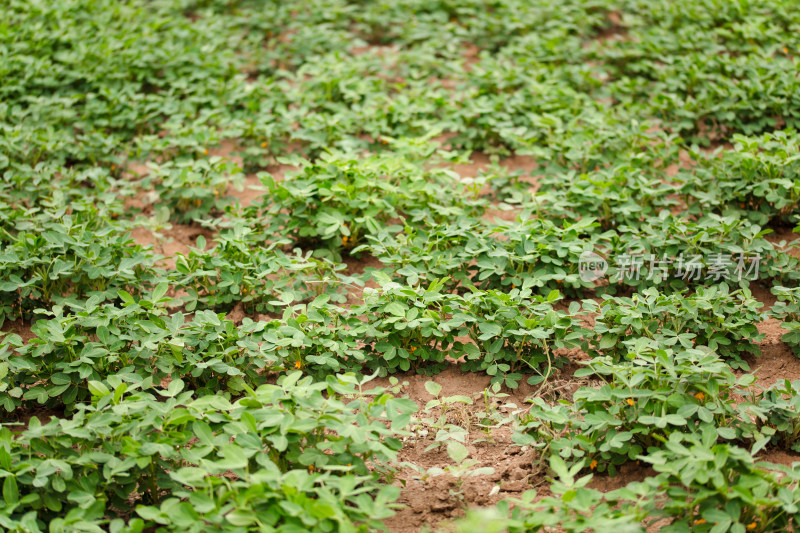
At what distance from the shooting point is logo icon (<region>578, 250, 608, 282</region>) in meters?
3.40

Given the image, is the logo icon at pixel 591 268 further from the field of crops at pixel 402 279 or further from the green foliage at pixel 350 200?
the green foliage at pixel 350 200

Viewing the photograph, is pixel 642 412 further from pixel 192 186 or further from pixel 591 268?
pixel 192 186

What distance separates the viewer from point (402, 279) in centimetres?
339

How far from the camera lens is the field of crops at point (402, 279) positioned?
224 cm

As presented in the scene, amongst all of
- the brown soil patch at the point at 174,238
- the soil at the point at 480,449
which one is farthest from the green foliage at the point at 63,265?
the brown soil patch at the point at 174,238

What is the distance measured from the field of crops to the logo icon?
0.02 meters

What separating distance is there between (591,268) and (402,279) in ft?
3.16

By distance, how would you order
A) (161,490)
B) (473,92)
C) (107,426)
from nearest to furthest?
(107,426), (161,490), (473,92)

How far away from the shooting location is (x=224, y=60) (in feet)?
18.9

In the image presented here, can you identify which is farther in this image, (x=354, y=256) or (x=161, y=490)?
(x=354, y=256)

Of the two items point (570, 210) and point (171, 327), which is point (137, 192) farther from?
point (570, 210)

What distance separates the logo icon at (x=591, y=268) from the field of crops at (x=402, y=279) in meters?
0.02

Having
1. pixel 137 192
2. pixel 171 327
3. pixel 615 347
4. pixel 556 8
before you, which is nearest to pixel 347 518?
pixel 171 327

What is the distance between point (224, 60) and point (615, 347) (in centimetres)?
425
